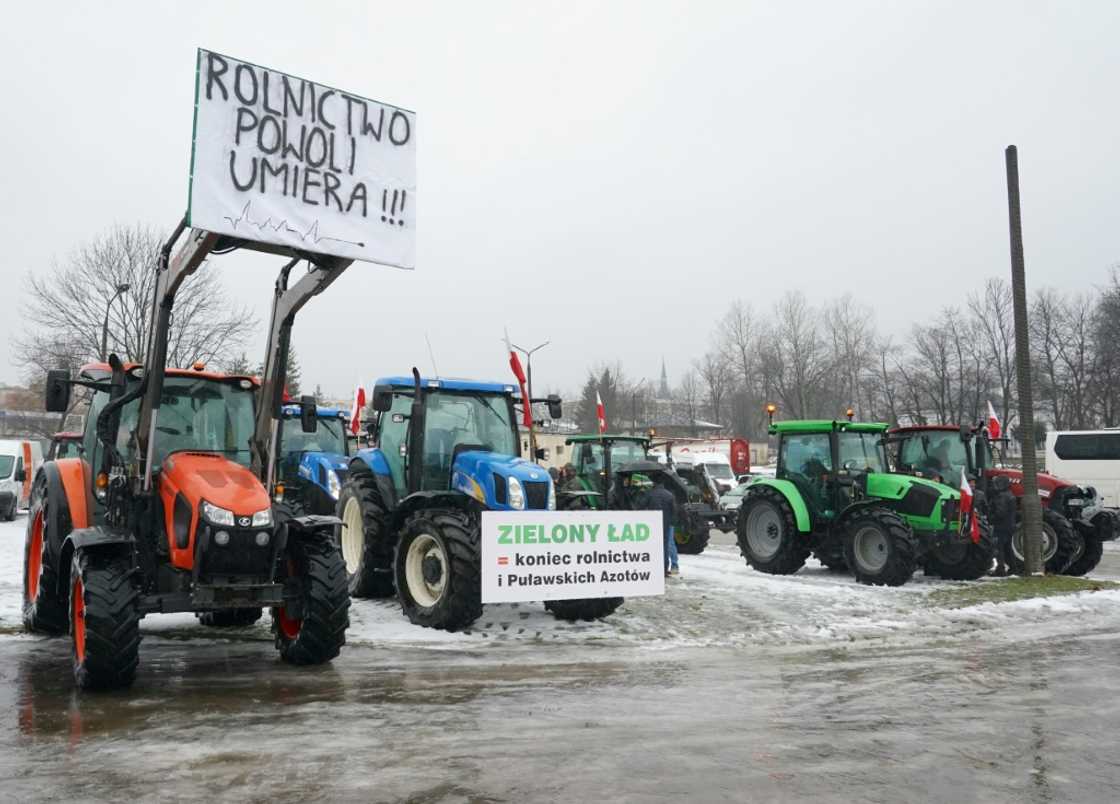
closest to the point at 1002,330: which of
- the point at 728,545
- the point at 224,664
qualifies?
the point at 728,545

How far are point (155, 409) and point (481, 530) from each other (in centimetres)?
300

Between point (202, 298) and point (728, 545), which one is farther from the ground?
point (202, 298)

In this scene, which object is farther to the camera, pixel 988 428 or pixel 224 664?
pixel 988 428

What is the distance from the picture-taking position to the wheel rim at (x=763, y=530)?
46.4 feet

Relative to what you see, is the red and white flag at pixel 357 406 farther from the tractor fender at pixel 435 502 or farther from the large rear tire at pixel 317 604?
the large rear tire at pixel 317 604

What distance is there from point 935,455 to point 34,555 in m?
12.1

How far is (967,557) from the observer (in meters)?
13.2

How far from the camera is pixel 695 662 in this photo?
25.5 ft

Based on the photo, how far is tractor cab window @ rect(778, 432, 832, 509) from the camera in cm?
1370

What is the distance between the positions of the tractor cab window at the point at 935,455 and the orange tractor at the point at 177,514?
397 inches

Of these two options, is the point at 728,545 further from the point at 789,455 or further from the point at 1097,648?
the point at 1097,648

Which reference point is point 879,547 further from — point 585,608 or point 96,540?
point 96,540

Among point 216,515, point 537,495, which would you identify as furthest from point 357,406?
point 216,515

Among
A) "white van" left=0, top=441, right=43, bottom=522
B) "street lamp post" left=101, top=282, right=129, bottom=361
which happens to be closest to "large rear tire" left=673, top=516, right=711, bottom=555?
"white van" left=0, top=441, right=43, bottom=522
